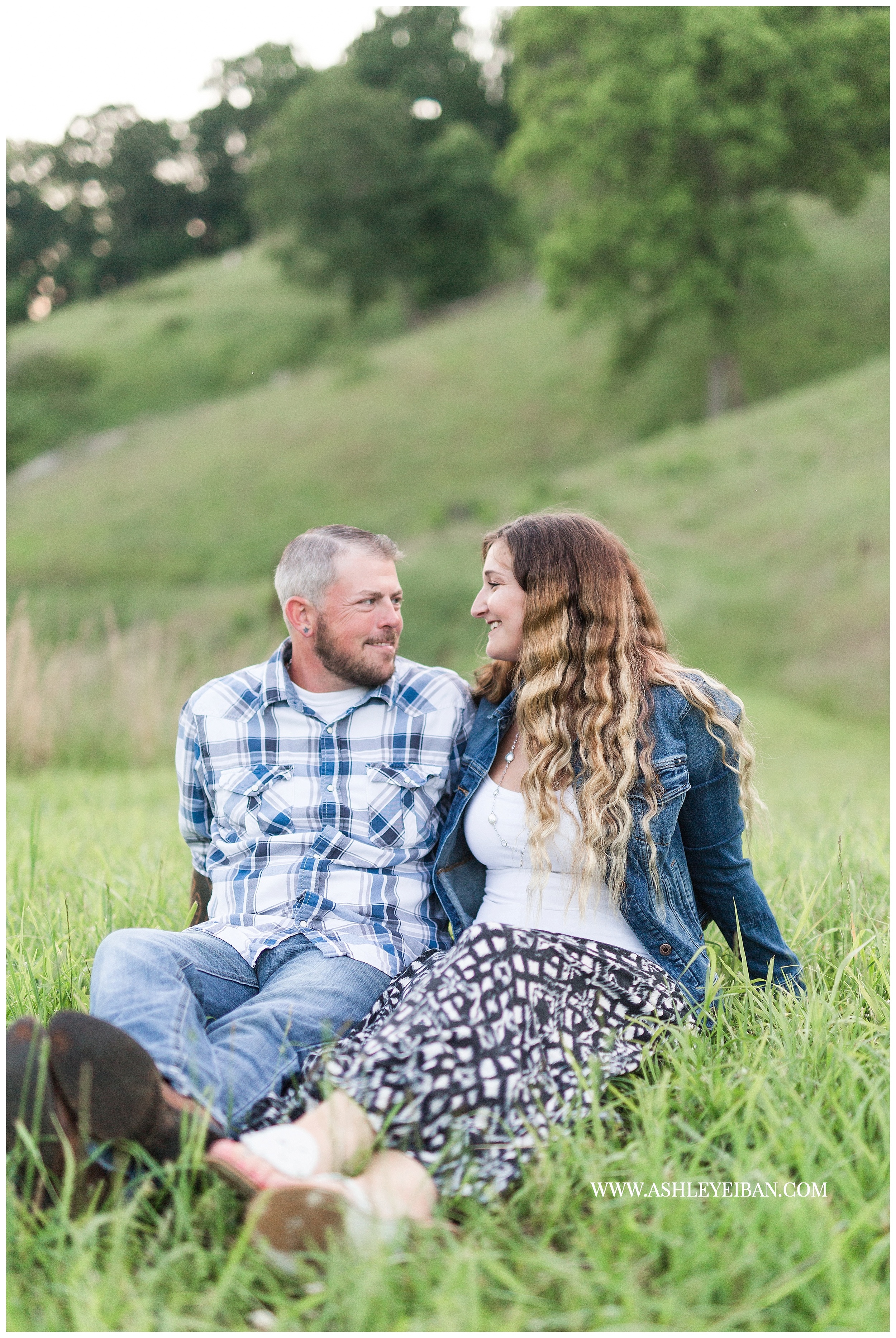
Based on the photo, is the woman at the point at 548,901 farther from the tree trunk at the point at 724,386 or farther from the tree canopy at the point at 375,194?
the tree canopy at the point at 375,194

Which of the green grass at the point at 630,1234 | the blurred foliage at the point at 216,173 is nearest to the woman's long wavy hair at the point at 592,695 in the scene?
the green grass at the point at 630,1234

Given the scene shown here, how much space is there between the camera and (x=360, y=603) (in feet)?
9.42

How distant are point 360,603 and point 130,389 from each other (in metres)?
29.2

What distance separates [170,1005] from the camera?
212cm

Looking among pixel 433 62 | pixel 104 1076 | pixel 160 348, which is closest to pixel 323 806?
pixel 104 1076

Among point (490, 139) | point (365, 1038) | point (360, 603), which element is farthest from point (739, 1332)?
point (490, 139)

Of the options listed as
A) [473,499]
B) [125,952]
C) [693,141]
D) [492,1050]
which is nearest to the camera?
[492,1050]

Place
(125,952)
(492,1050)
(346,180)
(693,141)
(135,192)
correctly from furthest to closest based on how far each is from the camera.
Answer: (135,192) → (346,180) → (693,141) → (125,952) → (492,1050)

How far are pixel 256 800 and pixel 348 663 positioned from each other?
18.1 inches

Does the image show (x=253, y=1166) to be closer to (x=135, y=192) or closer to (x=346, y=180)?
(x=346, y=180)

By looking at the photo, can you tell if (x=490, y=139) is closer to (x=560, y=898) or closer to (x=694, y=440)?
(x=694, y=440)

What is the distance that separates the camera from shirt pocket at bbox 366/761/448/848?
109 inches

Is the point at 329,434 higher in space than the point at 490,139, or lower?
lower

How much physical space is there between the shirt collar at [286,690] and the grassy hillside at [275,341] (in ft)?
67.7
